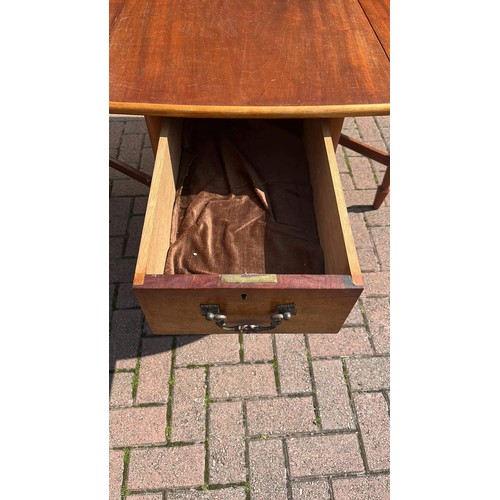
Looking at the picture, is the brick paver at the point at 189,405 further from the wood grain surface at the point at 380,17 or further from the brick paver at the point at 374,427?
the wood grain surface at the point at 380,17

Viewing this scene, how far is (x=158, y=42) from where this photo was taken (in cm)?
130

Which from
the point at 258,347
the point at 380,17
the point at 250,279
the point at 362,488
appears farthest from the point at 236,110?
the point at 362,488

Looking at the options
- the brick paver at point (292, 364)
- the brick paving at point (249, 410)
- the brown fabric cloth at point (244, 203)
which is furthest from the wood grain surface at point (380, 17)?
the brick paver at point (292, 364)

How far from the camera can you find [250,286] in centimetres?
95

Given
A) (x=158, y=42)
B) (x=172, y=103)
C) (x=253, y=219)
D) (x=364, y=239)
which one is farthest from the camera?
(x=364, y=239)

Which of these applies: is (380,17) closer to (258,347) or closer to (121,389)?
(258,347)

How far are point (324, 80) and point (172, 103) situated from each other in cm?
45

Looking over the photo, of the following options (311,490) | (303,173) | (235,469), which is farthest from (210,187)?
(311,490)

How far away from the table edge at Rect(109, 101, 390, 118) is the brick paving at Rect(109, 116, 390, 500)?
2.94ft

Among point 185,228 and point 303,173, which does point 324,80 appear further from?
point 185,228

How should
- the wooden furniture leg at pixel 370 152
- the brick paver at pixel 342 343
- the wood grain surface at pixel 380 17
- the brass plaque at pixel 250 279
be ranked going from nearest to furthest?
the brass plaque at pixel 250 279 → the wood grain surface at pixel 380 17 → the brick paver at pixel 342 343 → the wooden furniture leg at pixel 370 152

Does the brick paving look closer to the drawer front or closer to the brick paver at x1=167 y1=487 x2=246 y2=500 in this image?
the brick paver at x1=167 y1=487 x2=246 y2=500

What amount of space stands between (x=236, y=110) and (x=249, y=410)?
1.04m

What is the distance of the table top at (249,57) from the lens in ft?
3.78
